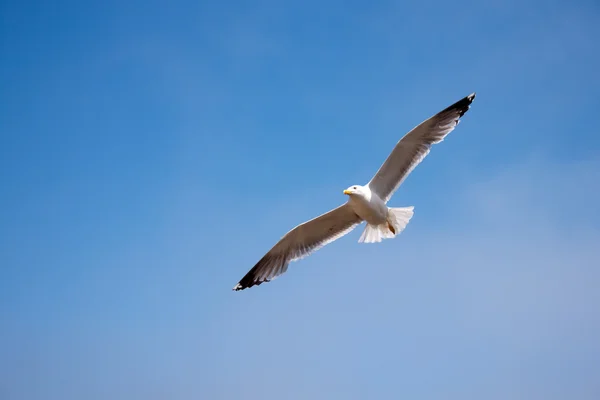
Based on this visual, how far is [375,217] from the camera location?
9.42 metres

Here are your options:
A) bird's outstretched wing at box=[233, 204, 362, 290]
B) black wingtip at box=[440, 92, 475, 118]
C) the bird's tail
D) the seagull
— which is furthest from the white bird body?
black wingtip at box=[440, 92, 475, 118]

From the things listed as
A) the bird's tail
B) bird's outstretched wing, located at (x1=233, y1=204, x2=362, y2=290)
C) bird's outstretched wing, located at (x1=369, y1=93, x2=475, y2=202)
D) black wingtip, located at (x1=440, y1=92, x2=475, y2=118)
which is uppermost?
black wingtip, located at (x1=440, y1=92, x2=475, y2=118)

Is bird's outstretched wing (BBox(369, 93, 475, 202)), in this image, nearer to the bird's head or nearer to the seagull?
the seagull

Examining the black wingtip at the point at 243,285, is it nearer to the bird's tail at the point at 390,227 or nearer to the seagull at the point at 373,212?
the seagull at the point at 373,212

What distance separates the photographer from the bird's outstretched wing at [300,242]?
9.76 meters

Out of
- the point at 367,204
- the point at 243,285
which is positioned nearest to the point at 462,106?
the point at 367,204

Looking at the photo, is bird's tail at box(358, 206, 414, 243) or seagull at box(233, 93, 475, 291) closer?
seagull at box(233, 93, 475, 291)

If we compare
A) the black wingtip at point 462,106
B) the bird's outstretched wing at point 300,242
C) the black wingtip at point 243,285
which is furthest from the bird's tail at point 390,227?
the black wingtip at point 243,285

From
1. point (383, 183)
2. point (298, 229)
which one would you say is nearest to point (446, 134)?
point (383, 183)

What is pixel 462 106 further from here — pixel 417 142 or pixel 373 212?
pixel 373 212

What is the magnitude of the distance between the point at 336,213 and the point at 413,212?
1.11 metres

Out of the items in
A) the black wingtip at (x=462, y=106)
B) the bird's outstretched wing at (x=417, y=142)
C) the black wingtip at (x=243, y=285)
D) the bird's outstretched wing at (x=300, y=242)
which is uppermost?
the black wingtip at (x=462, y=106)

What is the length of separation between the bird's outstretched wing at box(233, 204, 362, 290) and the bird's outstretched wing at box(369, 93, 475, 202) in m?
0.70

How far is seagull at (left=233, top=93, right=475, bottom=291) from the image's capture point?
9.30m
